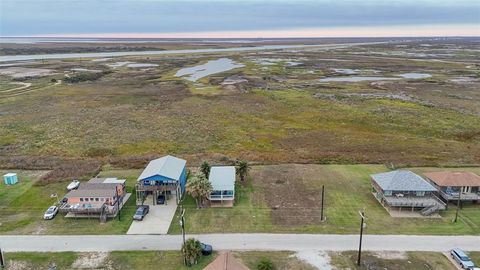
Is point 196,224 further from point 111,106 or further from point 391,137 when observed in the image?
point 111,106

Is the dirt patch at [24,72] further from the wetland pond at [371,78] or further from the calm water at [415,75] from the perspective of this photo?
the calm water at [415,75]

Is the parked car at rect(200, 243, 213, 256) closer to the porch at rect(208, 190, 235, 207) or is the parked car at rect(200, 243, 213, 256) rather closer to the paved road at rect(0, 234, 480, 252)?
the paved road at rect(0, 234, 480, 252)

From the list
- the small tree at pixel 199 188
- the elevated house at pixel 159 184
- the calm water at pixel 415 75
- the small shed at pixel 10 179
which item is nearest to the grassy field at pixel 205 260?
the small tree at pixel 199 188

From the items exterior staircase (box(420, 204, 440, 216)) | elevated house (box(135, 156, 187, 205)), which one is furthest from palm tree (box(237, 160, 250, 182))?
exterior staircase (box(420, 204, 440, 216))

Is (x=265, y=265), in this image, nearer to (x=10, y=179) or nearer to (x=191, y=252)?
(x=191, y=252)

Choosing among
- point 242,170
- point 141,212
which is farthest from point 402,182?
point 141,212

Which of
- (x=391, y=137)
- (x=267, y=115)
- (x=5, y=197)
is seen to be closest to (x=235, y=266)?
(x=5, y=197)
